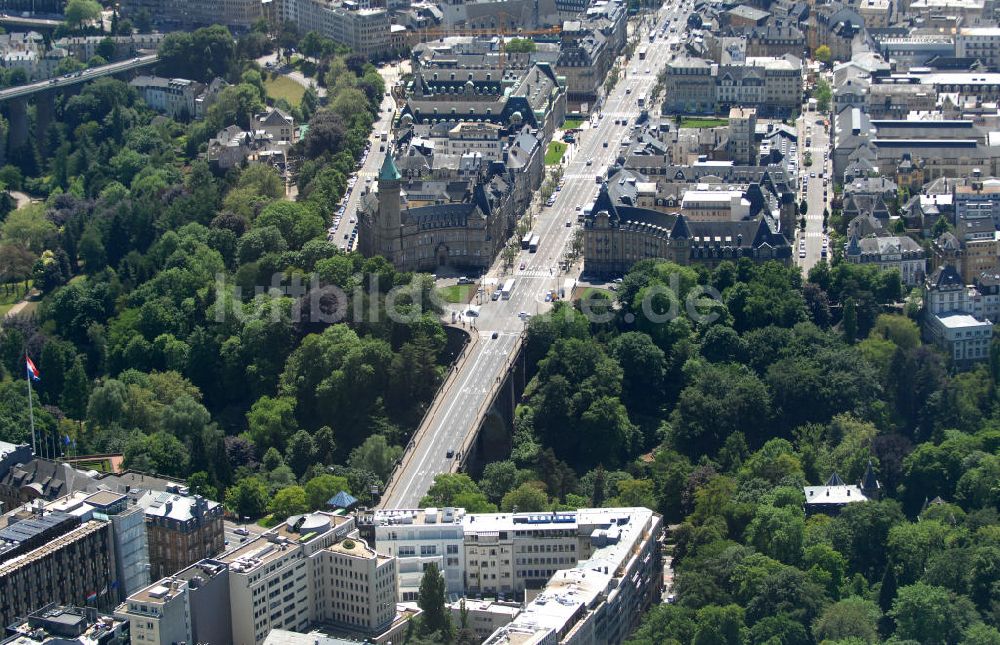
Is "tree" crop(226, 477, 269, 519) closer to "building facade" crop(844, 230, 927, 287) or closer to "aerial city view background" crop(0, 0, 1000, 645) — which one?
"aerial city view background" crop(0, 0, 1000, 645)

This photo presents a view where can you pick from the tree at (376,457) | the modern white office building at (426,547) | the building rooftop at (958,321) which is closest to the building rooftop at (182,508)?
the modern white office building at (426,547)

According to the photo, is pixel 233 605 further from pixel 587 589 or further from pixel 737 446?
pixel 737 446

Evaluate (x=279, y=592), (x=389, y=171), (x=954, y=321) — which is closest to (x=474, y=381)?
(x=389, y=171)

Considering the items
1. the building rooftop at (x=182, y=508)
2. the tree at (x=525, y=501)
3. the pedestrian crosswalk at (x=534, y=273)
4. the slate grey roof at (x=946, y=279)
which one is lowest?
the tree at (x=525, y=501)

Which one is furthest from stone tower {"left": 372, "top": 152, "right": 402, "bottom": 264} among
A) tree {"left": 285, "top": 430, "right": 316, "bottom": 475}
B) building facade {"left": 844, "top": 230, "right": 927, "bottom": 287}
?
building facade {"left": 844, "top": 230, "right": 927, "bottom": 287}

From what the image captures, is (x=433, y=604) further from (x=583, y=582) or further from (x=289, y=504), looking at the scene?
(x=289, y=504)

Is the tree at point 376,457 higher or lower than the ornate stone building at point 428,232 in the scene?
lower

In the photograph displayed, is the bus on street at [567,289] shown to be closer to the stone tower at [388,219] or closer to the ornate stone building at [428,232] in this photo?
the ornate stone building at [428,232]
